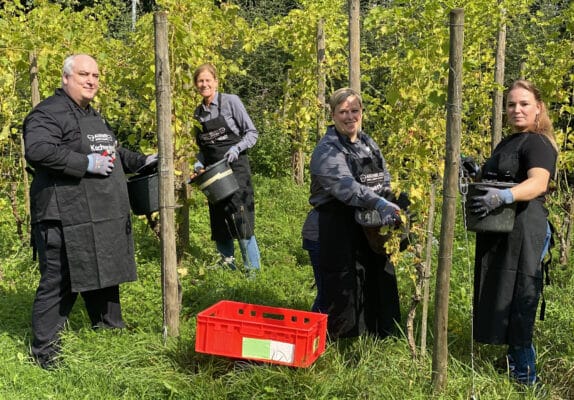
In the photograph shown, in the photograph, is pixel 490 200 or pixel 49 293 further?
pixel 49 293

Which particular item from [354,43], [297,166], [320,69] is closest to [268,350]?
[354,43]

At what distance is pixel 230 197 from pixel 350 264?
1.92 meters

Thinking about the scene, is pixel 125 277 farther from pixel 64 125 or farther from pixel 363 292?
pixel 363 292

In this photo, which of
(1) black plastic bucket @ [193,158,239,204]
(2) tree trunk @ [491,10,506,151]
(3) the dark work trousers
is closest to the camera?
(3) the dark work trousers

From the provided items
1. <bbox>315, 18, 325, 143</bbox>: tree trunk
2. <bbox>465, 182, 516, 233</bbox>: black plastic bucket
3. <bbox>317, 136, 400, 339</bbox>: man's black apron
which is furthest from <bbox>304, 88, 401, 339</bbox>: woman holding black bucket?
<bbox>315, 18, 325, 143</bbox>: tree trunk

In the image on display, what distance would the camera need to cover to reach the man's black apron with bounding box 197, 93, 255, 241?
513 cm

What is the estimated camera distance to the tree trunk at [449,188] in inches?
103

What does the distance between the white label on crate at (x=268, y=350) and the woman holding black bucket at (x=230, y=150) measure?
6.69 ft

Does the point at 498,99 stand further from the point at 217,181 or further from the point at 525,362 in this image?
the point at 525,362

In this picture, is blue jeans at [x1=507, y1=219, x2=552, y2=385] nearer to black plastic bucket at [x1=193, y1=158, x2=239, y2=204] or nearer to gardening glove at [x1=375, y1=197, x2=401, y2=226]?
gardening glove at [x1=375, y1=197, x2=401, y2=226]

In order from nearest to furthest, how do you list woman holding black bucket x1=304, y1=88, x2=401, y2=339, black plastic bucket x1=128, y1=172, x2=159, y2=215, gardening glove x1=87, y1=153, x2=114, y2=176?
1. woman holding black bucket x1=304, y1=88, x2=401, y2=339
2. gardening glove x1=87, y1=153, x2=114, y2=176
3. black plastic bucket x1=128, y1=172, x2=159, y2=215

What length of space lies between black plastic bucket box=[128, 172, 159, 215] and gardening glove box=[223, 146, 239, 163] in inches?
45.0

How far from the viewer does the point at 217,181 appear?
445cm

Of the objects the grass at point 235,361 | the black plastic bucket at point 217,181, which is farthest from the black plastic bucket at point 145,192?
the grass at point 235,361
